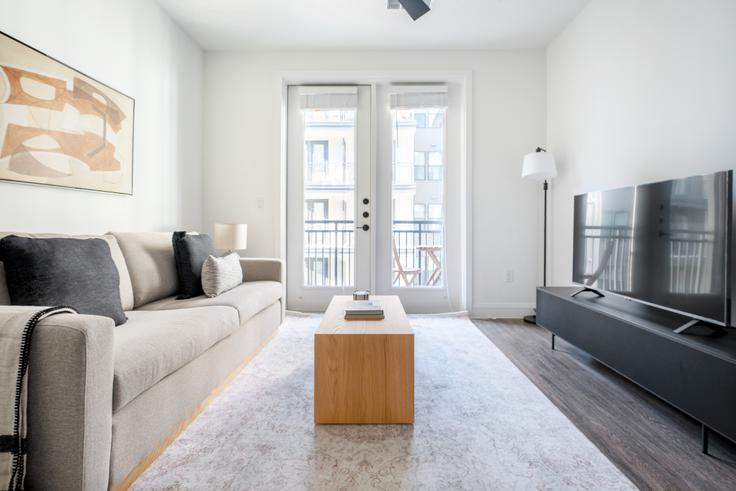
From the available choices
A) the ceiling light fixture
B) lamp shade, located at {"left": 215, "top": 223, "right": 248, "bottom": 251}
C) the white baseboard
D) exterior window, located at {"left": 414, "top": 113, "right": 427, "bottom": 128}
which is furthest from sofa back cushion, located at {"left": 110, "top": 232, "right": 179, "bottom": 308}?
the white baseboard

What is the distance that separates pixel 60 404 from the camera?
96cm

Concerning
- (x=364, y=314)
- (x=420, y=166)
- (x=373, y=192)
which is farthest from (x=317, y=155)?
(x=364, y=314)

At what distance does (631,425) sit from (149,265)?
2695mm

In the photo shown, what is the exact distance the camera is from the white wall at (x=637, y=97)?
187cm

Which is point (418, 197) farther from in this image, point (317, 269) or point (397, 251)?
point (317, 269)

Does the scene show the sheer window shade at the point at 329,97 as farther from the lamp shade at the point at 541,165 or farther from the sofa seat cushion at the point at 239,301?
the sofa seat cushion at the point at 239,301

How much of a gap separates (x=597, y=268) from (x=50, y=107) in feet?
11.2

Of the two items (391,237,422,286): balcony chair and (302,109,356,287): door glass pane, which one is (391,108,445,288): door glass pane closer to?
(391,237,422,286): balcony chair

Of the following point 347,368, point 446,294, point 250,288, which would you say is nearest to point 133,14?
point 250,288

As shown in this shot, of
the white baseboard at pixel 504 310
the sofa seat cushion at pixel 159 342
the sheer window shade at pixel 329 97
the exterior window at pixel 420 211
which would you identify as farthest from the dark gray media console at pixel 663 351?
the sheer window shade at pixel 329 97

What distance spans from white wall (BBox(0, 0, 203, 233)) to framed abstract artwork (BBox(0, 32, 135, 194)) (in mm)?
74

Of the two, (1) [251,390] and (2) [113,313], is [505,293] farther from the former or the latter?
(2) [113,313]

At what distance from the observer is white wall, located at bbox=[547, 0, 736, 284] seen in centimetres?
187

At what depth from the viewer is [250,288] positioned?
2.55 metres
